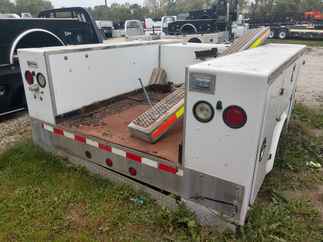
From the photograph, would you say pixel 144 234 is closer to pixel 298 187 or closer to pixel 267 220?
pixel 267 220

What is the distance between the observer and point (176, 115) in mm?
2562

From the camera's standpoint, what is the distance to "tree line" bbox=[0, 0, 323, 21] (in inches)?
1663

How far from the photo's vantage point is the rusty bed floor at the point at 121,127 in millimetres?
2445

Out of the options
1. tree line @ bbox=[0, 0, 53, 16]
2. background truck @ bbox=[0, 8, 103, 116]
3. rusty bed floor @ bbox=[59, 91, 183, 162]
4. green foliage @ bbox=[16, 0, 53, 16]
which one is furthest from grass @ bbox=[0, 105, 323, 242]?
green foliage @ bbox=[16, 0, 53, 16]

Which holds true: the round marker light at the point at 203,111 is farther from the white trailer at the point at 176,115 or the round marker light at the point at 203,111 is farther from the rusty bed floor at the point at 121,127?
the rusty bed floor at the point at 121,127

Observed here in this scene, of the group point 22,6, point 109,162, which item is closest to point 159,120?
point 109,162

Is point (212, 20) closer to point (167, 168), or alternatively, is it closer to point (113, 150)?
point (113, 150)

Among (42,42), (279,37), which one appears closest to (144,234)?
(42,42)

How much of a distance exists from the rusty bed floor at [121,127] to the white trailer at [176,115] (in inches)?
0.4

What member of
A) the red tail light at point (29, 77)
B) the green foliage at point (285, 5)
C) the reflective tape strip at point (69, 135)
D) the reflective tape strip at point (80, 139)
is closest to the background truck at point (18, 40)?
the red tail light at point (29, 77)

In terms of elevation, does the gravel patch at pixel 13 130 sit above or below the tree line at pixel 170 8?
below

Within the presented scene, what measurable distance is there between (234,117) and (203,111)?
0.21 m

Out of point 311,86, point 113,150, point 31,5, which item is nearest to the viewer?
point 113,150

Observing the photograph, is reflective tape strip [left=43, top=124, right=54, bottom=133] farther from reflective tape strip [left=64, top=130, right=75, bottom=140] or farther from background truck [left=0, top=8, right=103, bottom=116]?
background truck [left=0, top=8, right=103, bottom=116]
